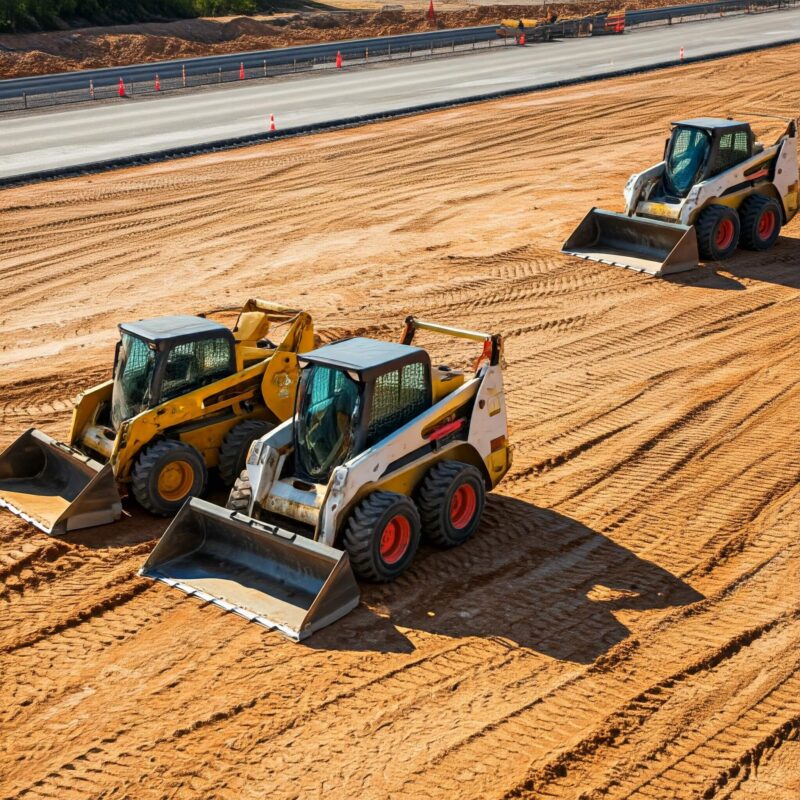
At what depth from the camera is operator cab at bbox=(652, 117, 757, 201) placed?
17578 mm

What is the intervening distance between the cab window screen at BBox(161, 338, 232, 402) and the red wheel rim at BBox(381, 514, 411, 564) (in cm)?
255

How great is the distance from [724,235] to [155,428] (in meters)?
11.0

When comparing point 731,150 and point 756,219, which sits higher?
point 731,150

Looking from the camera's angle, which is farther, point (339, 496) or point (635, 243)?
point (635, 243)

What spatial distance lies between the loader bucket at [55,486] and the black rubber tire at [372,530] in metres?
2.35

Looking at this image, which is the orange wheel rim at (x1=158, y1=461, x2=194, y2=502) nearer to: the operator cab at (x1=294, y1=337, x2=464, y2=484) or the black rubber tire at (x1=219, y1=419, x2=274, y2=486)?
the black rubber tire at (x1=219, y1=419, x2=274, y2=486)

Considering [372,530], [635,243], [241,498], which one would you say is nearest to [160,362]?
[241,498]

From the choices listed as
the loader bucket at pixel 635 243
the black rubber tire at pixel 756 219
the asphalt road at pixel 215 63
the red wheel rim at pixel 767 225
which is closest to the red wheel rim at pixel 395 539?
the loader bucket at pixel 635 243

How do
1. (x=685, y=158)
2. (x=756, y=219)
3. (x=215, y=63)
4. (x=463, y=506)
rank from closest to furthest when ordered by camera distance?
1. (x=463, y=506)
2. (x=685, y=158)
3. (x=756, y=219)
4. (x=215, y=63)

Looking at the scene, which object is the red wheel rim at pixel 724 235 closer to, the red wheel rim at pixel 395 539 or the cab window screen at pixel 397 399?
the cab window screen at pixel 397 399

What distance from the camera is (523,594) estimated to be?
353 inches

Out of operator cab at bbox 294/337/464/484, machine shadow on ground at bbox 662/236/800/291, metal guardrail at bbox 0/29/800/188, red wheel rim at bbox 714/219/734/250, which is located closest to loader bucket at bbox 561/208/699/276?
machine shadow on ground at bbox 662/236/800/291

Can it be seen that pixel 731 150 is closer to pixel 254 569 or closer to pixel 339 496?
pixel 339 496

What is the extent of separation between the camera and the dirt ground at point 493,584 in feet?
23.4
